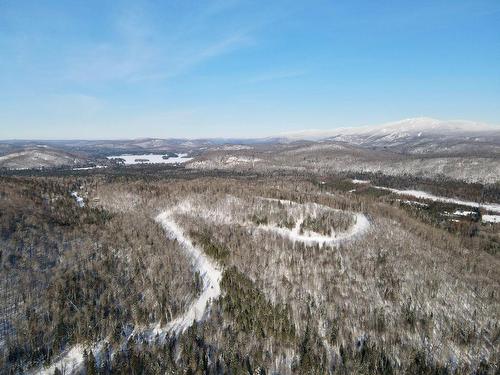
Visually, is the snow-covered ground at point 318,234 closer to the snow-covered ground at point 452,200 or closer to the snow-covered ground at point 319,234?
the snow-covered ground at point 319,234

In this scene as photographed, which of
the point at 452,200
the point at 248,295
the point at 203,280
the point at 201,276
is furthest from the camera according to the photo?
the point at 452,200

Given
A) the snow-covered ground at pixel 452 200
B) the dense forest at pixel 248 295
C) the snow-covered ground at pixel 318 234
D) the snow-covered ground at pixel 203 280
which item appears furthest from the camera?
the snow-covered ground at pixel 452 200

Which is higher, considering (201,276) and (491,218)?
(201,276)

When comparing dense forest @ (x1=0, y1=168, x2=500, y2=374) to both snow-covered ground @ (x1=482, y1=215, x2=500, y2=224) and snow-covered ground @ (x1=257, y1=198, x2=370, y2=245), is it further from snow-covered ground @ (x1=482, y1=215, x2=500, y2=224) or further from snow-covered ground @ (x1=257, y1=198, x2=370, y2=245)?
snow-covered ground @ (x1=482, y1=215, x2=500, y2=224)

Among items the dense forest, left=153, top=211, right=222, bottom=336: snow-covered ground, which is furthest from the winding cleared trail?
the dense forest

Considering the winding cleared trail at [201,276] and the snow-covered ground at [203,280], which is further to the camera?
the snow-covered ground at [203,280]

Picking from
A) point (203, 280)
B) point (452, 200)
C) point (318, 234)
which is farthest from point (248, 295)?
point (452, 200)

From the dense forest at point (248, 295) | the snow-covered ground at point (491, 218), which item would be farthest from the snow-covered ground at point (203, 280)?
the snow-covered ground at point (491, 218)

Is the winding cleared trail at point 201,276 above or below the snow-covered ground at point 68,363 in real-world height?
below

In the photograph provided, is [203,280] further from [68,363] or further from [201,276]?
[68,363]

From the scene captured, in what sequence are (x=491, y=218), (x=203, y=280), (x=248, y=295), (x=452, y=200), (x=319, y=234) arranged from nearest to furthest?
(x=248, y=295)
(x=203, y=280)
(x=319, y=234)
(x=491, y=218)
(x=452, y=200)

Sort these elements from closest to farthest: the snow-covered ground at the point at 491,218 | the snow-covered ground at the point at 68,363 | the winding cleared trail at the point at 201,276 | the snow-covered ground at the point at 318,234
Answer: the snow-covered ground at the point at 68,363
the winding cleared trail at the point at 201,276
the snow-covered ground at the point at 318,234
the snow-covered ground at the point at 491,218
